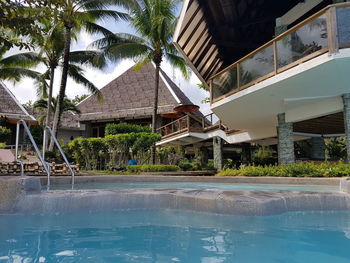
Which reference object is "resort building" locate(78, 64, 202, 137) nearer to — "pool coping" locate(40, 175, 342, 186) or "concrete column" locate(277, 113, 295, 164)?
"concrete column" locate(277, 113, 295, 164)

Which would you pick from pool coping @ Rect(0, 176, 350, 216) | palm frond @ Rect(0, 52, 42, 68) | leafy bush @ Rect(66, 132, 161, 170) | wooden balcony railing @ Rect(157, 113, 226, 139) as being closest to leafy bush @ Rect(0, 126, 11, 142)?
palm frond @ Rect(0, 52, 42, 68)

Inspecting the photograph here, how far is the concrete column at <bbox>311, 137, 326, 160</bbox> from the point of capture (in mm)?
14875

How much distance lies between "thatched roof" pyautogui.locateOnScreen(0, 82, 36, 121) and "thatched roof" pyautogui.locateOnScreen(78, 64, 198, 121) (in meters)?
5.78

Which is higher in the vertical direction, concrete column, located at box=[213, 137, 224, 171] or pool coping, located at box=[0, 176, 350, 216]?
concrete column, located at box=[213, 137, 224, 171]

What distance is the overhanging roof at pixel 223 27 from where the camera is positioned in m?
13.1

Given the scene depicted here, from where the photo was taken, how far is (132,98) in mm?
29109

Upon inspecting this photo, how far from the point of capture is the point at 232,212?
13.1 ft

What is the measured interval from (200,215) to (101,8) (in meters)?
16.4

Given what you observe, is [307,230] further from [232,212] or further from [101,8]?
[101,8]

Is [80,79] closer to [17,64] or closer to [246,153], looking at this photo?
[17,64]

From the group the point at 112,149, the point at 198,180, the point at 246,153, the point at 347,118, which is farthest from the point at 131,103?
the point at 347,118

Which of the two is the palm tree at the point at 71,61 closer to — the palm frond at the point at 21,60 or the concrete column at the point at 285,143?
the palm frond at the point at 21,60

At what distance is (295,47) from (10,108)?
22034 millimetres

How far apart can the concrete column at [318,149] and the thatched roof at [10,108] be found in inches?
730
